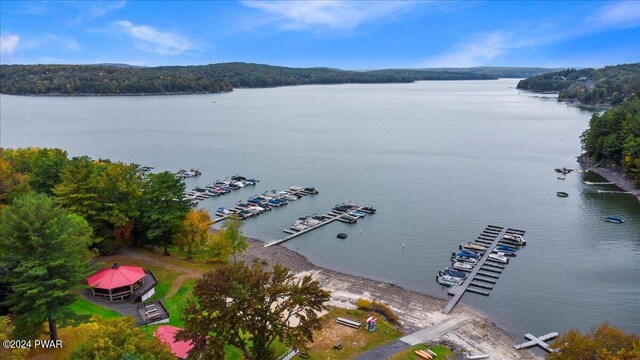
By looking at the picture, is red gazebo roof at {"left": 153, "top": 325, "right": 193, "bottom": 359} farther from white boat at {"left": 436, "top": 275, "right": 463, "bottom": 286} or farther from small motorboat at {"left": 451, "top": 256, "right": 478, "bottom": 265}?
small motorboat at {"left": 451, "top": 256, "right": 478, "bottom": 265}

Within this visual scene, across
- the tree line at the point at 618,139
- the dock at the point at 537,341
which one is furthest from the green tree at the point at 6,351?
the tree line at the point at 618,139

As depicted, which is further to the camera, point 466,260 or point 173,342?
point 466,260

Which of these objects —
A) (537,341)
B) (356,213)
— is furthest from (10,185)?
(537,341)

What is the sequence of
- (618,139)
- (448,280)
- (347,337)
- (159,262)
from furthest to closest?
(618,139) → (448,280) → (159,262) → (347,337)

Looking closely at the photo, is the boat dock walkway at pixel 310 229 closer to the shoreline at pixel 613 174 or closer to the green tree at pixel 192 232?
the green tree at pixel 192 232

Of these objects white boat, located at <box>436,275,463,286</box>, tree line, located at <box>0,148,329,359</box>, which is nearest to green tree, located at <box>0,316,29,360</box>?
tree line, located at <box>0,148,329,359</box>

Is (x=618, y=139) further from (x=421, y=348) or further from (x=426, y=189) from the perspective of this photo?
(x=421, y=348)

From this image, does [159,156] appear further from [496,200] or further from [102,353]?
[102,353]
